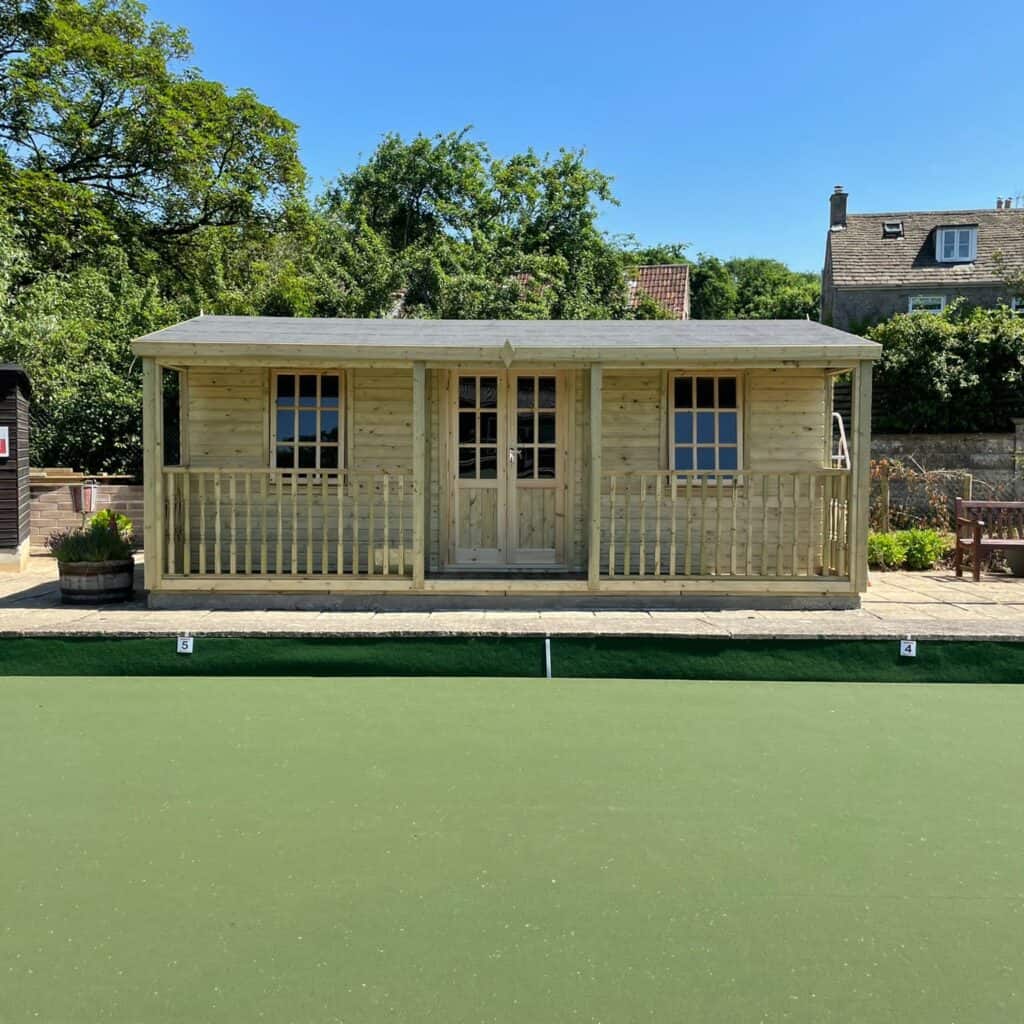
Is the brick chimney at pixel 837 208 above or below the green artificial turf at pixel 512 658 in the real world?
above

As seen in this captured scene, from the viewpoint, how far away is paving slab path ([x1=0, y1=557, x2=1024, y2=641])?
18.7 feet

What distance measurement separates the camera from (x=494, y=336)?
745cm

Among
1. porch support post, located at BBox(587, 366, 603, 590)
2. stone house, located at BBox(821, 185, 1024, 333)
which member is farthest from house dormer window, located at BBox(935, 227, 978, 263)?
porch support post, located at BBox(587, 366, 603, 590)

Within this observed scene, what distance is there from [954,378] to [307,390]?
11.5 meters

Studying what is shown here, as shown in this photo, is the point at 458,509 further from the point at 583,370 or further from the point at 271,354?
the point at 271,354

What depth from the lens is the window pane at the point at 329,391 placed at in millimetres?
7918

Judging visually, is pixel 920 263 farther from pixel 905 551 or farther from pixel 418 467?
pixel 418 467

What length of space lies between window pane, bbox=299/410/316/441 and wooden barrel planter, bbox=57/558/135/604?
6.09 feet

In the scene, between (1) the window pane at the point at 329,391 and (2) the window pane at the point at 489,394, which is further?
(2) the window pane at the point at 489,394

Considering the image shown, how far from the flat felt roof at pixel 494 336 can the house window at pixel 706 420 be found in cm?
49

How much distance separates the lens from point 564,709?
16.3ft

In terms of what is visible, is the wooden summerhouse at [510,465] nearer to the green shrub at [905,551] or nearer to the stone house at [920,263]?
the green shrub at [905,551]

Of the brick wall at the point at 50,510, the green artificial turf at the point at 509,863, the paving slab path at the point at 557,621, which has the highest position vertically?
the brick wall at the point at 50,510

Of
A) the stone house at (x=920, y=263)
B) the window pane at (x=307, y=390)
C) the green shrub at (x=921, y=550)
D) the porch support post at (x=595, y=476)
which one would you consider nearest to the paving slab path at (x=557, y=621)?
the porch support post at (x=595, y=476)
